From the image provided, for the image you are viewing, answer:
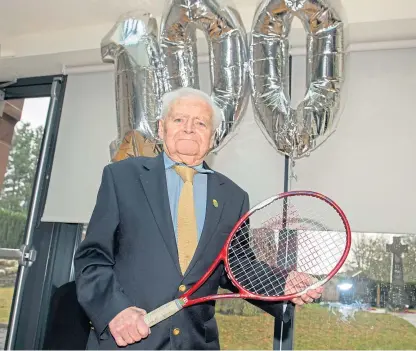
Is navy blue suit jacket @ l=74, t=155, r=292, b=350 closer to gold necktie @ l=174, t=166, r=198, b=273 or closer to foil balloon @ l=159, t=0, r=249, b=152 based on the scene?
gold necktie @ l=174, t=166, r=198, b=273

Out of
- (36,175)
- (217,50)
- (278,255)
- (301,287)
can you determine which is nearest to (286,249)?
(278,255)

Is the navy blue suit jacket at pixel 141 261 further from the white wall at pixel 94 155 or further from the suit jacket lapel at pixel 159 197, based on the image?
the white wall at pixel 94 155

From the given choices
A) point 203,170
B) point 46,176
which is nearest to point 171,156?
point 203,170

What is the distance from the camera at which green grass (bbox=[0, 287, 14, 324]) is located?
2136 millimetres

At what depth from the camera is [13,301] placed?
2.12 metres

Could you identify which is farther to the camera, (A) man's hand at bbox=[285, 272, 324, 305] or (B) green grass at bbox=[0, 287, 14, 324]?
(B) green grass at bbox=[0, 287, 14, 324]

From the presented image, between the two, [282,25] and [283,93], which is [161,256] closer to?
[283,93]

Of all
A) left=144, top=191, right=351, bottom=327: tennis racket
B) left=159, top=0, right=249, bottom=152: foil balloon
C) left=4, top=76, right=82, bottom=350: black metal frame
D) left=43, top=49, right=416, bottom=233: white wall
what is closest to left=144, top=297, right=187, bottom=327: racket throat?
left=144, top=191, right=351, bottom=327: tennis racket

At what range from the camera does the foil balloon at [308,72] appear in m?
1.50

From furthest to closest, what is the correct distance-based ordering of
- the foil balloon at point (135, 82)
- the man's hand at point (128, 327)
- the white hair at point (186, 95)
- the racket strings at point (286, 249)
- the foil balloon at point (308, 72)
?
the foil balloon at point (135, 82), the foil balloon at point (308, 72), the white hair at point (186, 95), the racket strings at point (286, 249), the man's hand at point (128, 327)

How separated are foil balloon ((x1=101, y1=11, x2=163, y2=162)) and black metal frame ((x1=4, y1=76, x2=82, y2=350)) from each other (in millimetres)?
668

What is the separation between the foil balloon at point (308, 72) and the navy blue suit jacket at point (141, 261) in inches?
19.2

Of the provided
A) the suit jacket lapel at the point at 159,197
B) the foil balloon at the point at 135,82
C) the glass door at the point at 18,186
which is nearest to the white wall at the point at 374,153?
the foil balloon at the point at 135,82

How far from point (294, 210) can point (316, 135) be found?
35 centimetres
